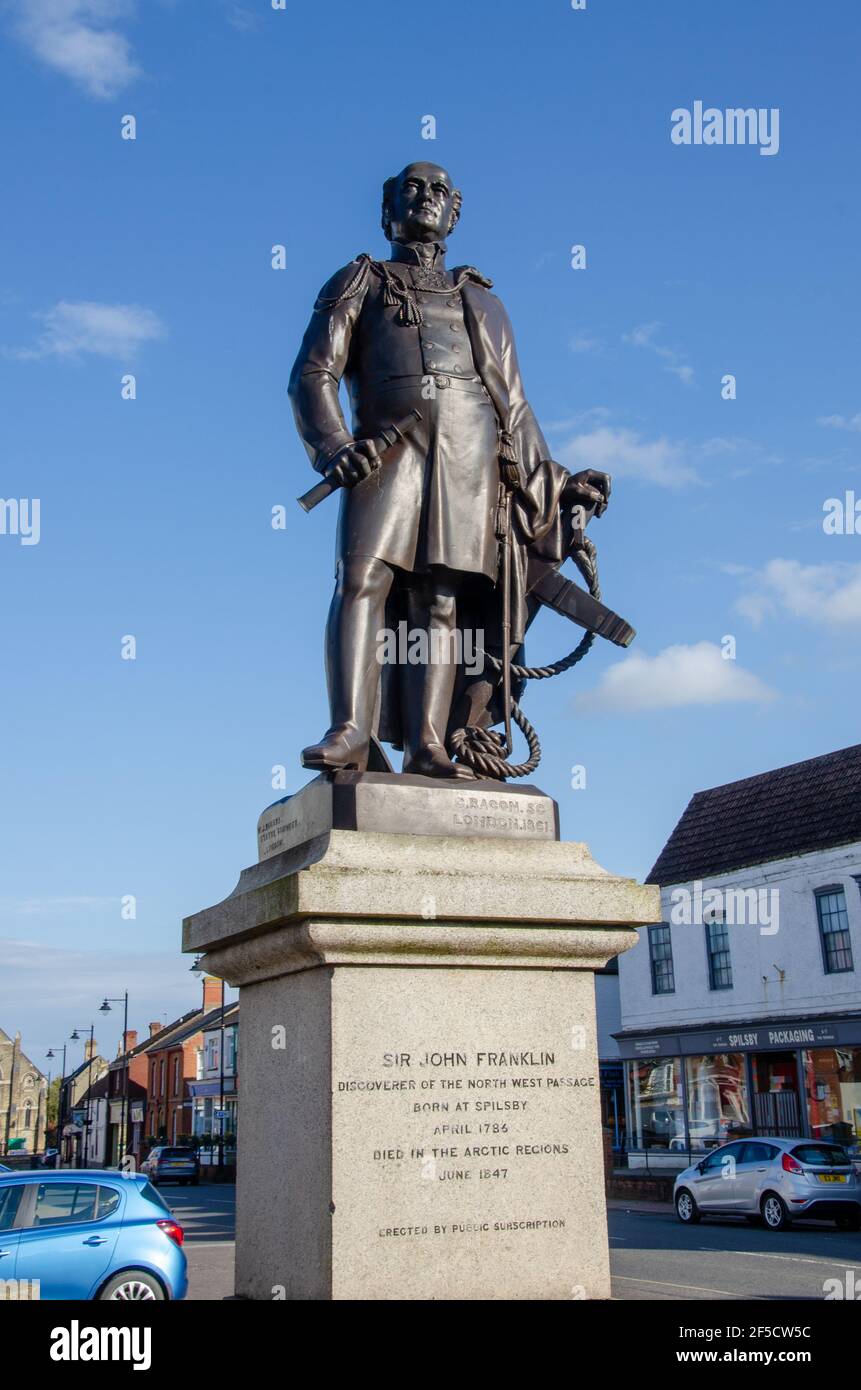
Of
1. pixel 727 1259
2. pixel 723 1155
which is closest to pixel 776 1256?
pixel 727 1259

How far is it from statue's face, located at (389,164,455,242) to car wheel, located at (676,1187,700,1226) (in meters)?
21.7

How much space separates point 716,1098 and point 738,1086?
0.99m

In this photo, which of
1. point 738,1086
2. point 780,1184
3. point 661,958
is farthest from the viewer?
Answer: point 661,958

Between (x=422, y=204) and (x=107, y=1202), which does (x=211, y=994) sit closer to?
(x=107, y=1202)

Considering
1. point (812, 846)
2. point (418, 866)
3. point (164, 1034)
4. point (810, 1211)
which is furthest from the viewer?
point (164, 1034)

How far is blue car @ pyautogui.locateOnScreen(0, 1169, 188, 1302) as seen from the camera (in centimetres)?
1147

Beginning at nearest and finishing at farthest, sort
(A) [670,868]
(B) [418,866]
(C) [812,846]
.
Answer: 1. (B) [418,866]
2. (C) [812,846]
3. (A) [670,868]

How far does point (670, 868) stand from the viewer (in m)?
36.2

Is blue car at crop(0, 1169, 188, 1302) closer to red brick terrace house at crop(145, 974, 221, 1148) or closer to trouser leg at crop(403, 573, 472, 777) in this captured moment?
trouser leg at crop(403, 573, 472, 777)

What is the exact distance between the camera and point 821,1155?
22094 mm

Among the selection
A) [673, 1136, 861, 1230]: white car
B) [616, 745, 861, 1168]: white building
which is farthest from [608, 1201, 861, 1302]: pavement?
[616, 745, 861, 1168]: white building

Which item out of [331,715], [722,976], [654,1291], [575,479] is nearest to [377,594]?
[331,715]

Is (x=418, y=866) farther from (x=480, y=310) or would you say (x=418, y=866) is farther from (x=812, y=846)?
(x=812, y=846)

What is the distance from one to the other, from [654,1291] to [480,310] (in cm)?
1120
